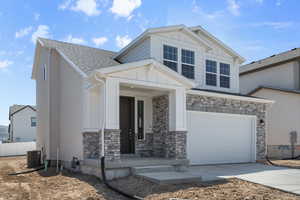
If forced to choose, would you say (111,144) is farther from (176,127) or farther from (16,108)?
(16,108)

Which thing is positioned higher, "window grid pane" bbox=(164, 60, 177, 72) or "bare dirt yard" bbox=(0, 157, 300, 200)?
"window grid pane" bbox=(164, 60, 177, 72)

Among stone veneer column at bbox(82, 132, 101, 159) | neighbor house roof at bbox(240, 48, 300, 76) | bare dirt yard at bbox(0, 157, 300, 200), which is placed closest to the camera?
bare dirt yard at bbox(0, 157, 300, 200)

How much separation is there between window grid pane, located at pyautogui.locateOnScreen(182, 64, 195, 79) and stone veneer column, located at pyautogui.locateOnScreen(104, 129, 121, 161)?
5.38 metres

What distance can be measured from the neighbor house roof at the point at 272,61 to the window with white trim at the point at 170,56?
30.6 feet

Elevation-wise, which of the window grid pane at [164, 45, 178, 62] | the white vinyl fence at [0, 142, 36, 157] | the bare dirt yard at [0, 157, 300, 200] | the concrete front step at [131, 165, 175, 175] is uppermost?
the window grid pane at [164, 45, 178, 62]

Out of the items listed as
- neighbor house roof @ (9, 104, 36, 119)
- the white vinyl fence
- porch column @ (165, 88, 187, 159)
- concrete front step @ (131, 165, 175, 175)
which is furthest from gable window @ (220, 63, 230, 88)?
neighbor house roof @ (9, 104, 36, 119)

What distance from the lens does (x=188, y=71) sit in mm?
12680

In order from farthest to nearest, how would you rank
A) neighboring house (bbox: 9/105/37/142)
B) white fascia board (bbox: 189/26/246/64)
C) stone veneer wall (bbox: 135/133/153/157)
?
1. neighboring house (bbox: 9/105/37/142)
2. white fascia board (bbox: 189/26/246/64)
3. stone veneer wall (bbox: 135/133/153/157)

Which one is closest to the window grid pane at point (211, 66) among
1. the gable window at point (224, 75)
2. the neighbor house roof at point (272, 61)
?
the gable window at point (224, 75)

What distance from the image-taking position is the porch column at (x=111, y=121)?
27.1 feet

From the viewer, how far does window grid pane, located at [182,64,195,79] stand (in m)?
12.5

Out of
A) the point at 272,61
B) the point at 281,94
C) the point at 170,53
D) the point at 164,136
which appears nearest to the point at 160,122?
the point at 164,136

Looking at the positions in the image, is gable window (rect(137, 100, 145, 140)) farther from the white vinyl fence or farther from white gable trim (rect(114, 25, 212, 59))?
the white vinyl fence

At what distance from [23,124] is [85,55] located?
26628mm
